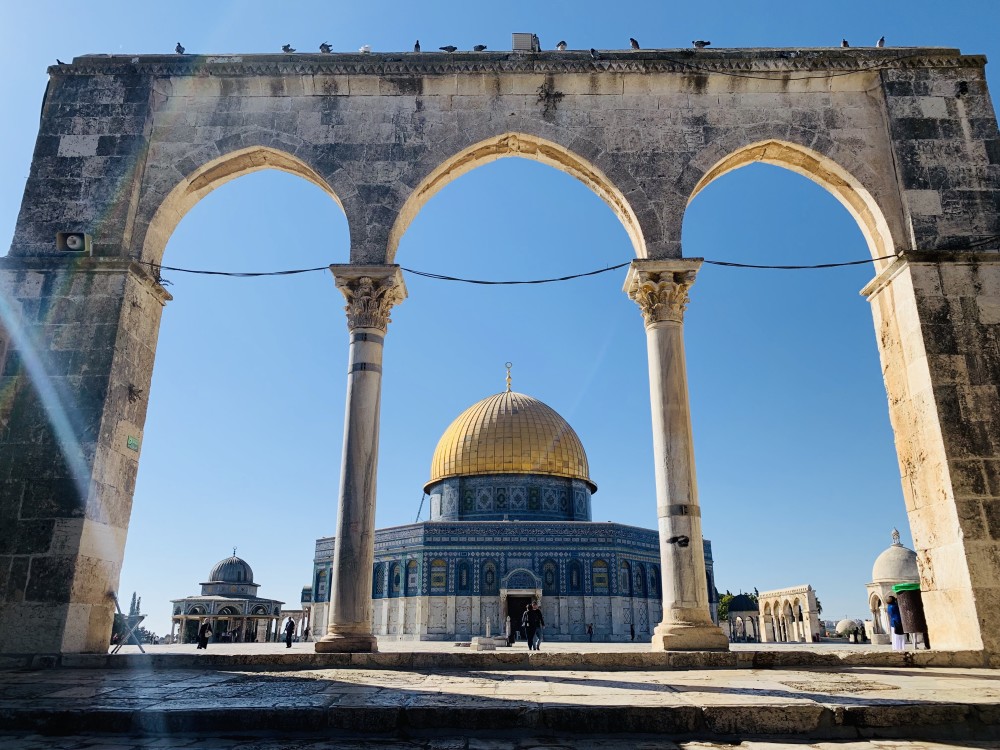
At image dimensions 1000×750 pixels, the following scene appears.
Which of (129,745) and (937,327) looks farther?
(937,327)

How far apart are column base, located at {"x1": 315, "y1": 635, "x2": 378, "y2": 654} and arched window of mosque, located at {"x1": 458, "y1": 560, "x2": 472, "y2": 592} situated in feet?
68.8

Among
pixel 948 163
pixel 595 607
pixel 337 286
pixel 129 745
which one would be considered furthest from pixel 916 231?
pixel 595 607

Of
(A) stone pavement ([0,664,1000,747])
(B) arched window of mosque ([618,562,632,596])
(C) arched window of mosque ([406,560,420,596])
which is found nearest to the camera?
(A) stone pavement ([0,664,1000,747])

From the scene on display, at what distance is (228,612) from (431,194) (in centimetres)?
3333

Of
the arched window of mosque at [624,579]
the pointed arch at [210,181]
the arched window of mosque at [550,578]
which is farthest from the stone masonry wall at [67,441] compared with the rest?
the arched window of mosque at [624,579]

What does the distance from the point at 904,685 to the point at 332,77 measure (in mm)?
9414

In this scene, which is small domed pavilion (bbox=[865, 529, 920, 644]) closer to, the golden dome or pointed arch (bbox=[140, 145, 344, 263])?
the golden dome

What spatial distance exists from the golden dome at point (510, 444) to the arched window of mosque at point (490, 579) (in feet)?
13.6

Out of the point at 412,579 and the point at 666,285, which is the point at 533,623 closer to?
the point at 666,285

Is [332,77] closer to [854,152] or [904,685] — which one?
[854,152]

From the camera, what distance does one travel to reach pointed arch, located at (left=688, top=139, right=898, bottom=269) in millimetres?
9523

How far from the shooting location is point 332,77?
10047mm

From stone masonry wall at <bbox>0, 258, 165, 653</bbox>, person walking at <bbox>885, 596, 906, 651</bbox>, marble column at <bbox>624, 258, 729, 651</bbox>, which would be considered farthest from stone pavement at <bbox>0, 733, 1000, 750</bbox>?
person walking at <bbox>885, 596, 906, 651</bbox>

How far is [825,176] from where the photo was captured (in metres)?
10.0
